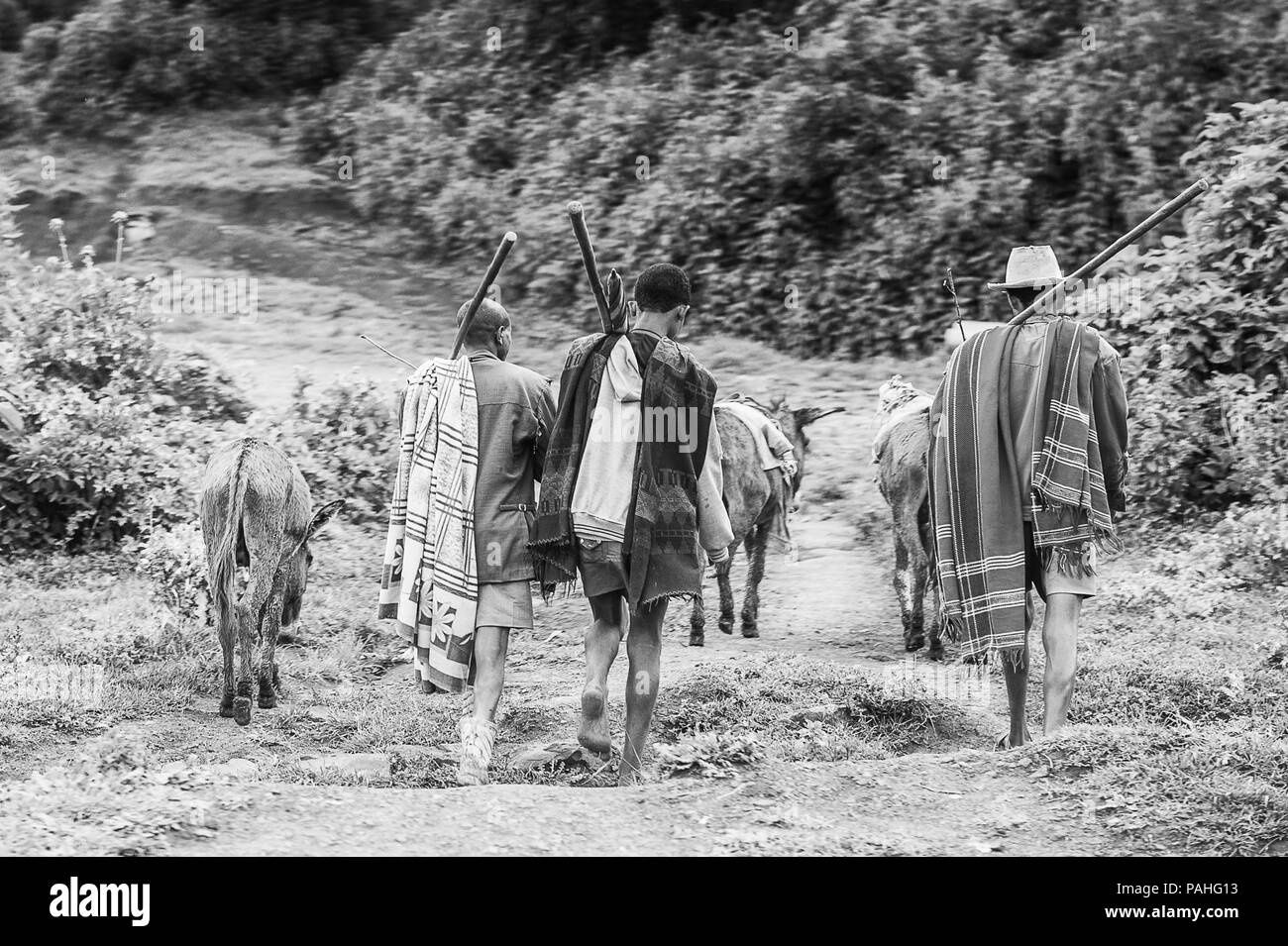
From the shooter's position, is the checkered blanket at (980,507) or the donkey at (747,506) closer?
the checkered blanket at (980,507)

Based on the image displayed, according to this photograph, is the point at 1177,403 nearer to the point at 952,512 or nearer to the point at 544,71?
the point at 952,512

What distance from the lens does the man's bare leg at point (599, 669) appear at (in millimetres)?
5633

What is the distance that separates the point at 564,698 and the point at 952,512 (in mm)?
2652

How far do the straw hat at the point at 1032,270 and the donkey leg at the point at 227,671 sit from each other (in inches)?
167

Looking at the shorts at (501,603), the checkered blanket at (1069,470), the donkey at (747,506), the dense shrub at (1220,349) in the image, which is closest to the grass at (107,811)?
the shorts at (501,603)

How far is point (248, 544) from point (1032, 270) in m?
4.22

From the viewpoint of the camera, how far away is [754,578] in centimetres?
957

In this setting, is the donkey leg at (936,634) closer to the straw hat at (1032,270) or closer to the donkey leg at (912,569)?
the donkey leg at (912,569)

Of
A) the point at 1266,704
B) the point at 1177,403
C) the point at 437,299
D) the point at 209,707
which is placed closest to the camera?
the point at 1266,704

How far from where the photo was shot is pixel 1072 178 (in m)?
15.7

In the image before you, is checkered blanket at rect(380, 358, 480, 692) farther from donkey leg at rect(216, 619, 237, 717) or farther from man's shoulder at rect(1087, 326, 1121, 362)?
man's shoulder at rect(1087, 326, 1121, 362)

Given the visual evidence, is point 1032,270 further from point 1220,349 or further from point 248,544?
point 1220,349
